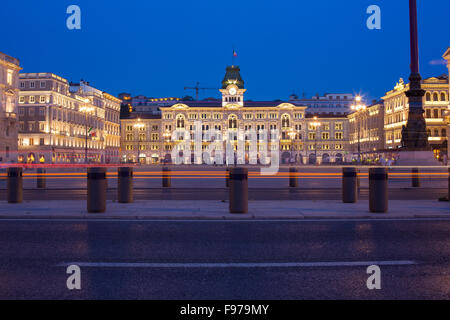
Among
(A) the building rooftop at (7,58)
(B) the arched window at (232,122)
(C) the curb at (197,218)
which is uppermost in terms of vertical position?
(A) the building rooftop at (7,58)

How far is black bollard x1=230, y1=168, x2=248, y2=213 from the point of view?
33.1 feet

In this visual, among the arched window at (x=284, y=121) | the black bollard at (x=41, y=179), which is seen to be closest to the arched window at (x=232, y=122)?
the arched window at (x=284, y=121)

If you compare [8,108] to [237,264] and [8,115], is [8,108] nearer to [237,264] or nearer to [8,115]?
[8,115]

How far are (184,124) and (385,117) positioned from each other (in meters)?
50.4

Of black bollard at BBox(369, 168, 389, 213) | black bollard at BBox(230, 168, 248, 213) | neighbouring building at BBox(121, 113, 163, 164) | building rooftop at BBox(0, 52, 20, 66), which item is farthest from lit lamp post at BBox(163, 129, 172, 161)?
black bollard at BBox(369, 168, 389, 213)

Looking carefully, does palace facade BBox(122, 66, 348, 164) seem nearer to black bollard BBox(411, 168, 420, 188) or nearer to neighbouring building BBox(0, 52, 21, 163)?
neighbouring building BBox(0, 52, 21, 163)

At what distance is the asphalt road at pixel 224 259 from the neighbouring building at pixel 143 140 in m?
117

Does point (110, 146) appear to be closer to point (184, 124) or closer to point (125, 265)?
point (184, 124)

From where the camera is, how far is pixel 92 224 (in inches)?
344

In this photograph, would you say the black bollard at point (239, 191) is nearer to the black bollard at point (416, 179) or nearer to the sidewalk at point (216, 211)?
the sidewalk at point (216, 211)

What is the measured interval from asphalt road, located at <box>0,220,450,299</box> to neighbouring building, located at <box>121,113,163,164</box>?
117 m

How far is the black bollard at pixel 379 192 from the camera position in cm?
1017

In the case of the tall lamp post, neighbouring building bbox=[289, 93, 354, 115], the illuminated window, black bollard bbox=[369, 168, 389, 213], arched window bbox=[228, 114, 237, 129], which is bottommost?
black bollard bbox=[369, 168, 389, 213]

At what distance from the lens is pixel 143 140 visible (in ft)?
413
